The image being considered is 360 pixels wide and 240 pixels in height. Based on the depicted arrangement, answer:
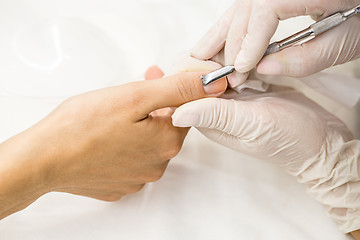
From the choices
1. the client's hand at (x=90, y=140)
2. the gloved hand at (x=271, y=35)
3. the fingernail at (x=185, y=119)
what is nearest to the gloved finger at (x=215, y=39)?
the gloved hand at (x=271, y=35)

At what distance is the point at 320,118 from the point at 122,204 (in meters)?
0.53

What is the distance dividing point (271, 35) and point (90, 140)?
0.44 metres

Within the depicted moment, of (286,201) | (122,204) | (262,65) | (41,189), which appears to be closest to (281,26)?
(262,65)

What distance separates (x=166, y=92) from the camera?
32.5 inches

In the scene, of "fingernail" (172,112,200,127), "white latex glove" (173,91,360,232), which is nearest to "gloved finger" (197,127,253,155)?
"white latex glove" (173,91,360,232)

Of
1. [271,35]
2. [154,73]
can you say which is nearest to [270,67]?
[271,35]

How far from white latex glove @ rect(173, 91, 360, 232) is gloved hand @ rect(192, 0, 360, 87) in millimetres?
92

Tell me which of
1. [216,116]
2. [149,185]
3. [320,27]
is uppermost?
[320,27]

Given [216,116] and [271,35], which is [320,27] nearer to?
[271,35]

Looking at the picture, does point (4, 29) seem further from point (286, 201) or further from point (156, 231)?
point (286, 201)

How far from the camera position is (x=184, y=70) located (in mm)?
914

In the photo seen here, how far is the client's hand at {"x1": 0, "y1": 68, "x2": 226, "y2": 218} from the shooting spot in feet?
2.57

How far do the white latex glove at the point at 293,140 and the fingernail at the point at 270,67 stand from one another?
0.25ft

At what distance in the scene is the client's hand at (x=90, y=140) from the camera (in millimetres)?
784
